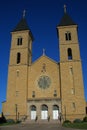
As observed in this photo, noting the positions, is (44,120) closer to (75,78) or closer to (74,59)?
(75,78)

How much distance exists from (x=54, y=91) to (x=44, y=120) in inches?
230

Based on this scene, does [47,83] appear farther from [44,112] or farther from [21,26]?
[21,26]

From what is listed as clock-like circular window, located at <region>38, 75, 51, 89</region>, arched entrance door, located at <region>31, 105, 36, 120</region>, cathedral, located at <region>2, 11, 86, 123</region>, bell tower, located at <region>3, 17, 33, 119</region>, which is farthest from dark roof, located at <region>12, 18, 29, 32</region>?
arched entrance door, located at <region>31, 105, 36, 120</region>

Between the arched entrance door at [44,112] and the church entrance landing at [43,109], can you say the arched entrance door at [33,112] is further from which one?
the arched entrance door at [44,112]

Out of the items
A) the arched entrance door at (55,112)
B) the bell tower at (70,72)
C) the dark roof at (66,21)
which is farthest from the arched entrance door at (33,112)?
the dark roof at (66,21)

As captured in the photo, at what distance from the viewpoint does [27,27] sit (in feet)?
147

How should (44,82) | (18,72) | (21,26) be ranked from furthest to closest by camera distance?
(21,26) → (18,72) → (44,82)

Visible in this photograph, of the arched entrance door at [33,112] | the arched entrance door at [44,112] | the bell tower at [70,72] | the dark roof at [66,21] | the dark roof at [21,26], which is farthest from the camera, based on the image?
the dark roof at [21,26]

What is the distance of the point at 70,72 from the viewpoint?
123 feet

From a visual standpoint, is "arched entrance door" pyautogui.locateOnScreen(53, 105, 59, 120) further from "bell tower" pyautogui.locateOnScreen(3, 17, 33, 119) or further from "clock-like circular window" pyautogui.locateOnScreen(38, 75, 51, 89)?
"bell tower" pyautogui.locateOnScreen(3, 17, 33, 119)

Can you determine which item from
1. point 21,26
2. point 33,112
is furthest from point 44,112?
point 21,26

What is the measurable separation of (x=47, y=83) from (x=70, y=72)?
496cm

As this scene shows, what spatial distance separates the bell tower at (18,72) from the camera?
120ft

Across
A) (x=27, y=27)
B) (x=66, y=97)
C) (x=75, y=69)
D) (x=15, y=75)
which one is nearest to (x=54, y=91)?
(x=66, y=97)
